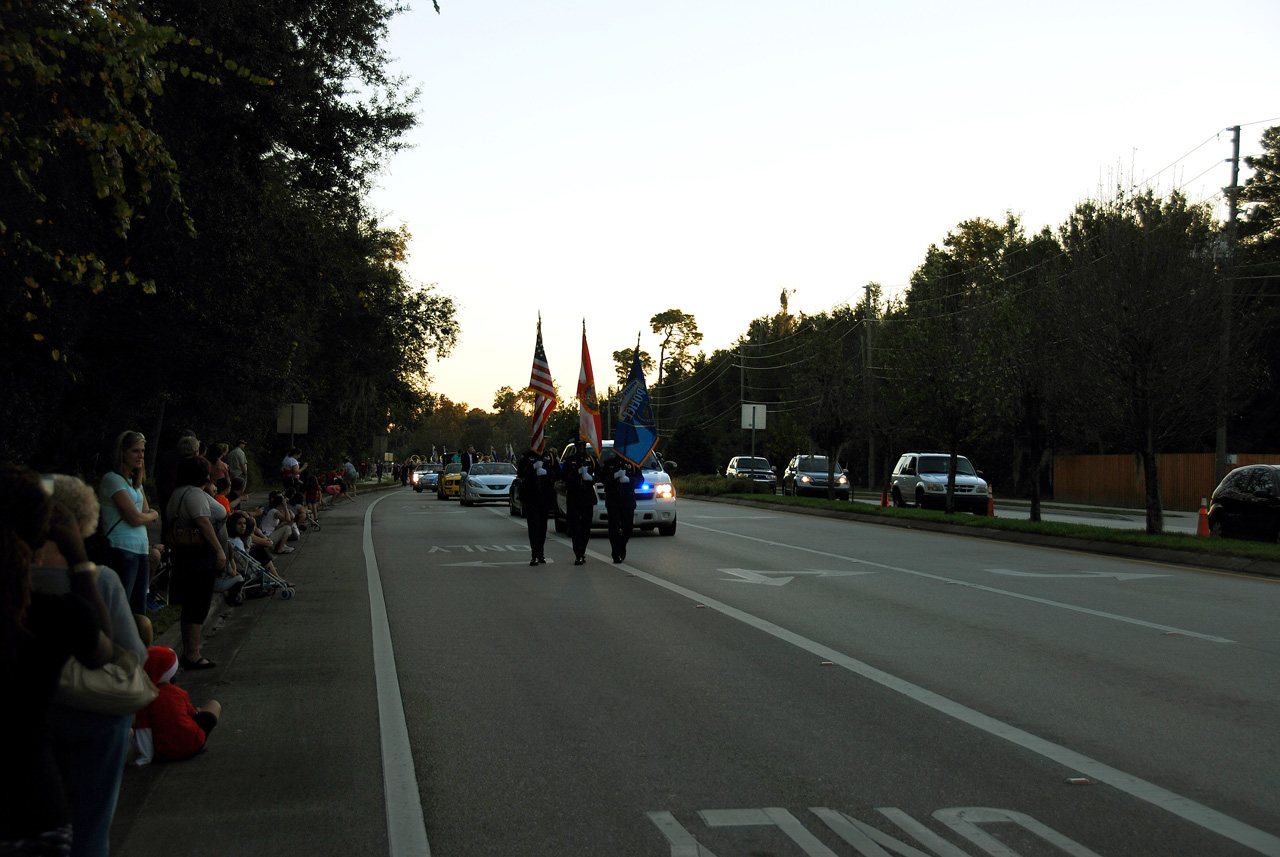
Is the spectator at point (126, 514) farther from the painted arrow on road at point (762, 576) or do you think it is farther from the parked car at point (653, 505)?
the parked car at point (653, 505)

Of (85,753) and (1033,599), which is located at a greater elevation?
(85,753)

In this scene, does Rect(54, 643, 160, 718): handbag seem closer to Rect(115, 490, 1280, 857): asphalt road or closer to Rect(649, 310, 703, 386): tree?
Rect(115, 490, 1280, 857): asphalt road

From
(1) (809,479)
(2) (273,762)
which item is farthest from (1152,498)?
(1) (809,479)

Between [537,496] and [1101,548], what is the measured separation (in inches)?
380

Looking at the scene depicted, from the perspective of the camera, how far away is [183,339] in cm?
1983

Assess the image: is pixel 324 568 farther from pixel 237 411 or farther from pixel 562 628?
pixel 237 411

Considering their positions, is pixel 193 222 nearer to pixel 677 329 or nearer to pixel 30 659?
pixel 30 659

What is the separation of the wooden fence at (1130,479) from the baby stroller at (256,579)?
101ft

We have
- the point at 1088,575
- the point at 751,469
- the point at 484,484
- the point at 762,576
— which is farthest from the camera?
the point at 751,469

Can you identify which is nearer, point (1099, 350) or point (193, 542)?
point (193, 542)

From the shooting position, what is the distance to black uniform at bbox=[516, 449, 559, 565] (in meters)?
16.4

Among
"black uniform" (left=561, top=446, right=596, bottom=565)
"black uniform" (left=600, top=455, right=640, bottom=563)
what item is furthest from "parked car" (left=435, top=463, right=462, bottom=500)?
"black uniform" (left=561, top=446, right=596, bottom=565)

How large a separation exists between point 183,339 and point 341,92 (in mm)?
5456

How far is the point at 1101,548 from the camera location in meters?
19.0
